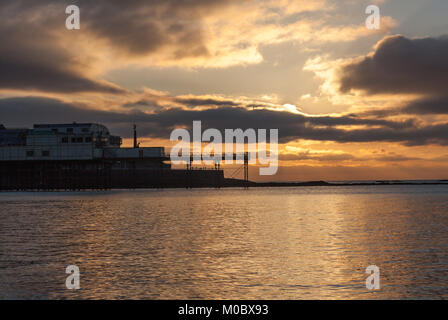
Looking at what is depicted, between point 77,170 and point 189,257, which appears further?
point 77,170

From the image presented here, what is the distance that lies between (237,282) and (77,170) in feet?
455

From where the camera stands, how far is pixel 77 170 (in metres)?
148

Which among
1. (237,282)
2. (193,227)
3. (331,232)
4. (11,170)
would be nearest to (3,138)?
(11,170)

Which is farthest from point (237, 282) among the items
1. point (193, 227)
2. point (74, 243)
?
point (193, 227)

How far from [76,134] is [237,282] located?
115841 mm

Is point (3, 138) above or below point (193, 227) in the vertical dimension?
above

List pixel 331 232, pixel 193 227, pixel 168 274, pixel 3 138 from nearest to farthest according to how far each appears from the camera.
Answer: pixel 168 274 < pixel 331 232 < pixel 193 227 < pixel 3 138

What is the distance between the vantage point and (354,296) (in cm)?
1627
